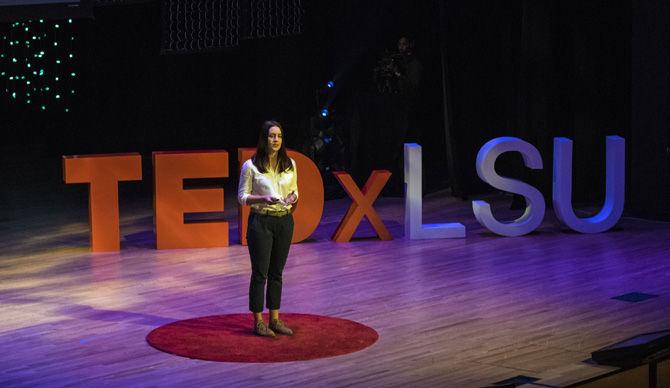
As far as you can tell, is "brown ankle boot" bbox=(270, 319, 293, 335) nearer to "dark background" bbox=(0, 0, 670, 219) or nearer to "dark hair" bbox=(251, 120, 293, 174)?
"dark hair" bbox=(251, 120, 293, 174)

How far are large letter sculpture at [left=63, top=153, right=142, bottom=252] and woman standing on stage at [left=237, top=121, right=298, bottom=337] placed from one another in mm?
3313

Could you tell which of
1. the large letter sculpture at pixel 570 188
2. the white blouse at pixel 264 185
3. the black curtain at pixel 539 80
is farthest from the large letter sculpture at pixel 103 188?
the black curtain at pixel 539 80

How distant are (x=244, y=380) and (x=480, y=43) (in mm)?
7584

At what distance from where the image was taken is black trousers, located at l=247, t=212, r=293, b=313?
7562 mm

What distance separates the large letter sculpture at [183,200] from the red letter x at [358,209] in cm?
109

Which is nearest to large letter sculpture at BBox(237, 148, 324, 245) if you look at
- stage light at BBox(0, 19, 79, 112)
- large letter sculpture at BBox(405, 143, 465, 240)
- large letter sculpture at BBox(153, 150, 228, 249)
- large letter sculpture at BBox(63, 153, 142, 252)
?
large letter sculpture at BBox(153, 150, 228, 249)

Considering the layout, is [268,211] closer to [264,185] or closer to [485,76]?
[264,185]

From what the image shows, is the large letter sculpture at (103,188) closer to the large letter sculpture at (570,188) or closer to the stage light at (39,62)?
the large letter sculpture at (570,188)

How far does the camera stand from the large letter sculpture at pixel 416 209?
11133 mm

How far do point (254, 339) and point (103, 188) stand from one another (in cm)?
357

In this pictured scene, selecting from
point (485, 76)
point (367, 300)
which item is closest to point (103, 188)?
point (367, 300)

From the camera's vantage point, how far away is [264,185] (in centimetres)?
760

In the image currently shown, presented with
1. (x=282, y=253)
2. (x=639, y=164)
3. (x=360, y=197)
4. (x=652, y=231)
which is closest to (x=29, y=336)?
(x=282, y=253)

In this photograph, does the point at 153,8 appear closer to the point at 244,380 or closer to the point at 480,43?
the point at 480,43
